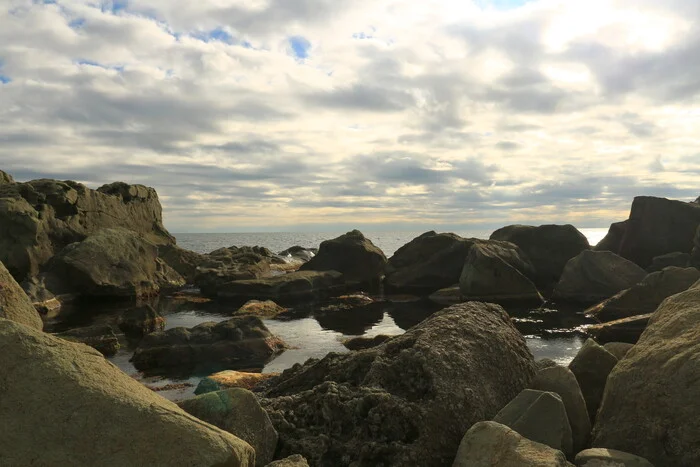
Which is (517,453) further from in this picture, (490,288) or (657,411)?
(490,288)

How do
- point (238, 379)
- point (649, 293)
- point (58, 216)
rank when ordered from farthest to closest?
point (58, 216)
point (649, 293)
point (238, 379)

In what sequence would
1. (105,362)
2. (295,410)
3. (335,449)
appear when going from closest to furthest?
(105,362) < (335,449) < (295,410)

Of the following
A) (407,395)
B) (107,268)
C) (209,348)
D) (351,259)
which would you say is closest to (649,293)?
(209,348)

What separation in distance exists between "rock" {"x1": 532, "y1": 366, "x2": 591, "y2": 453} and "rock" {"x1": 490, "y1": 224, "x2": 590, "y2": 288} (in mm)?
37208

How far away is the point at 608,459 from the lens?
5.82 meters

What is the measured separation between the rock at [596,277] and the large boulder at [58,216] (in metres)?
34.9

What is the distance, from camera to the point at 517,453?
17.8ft

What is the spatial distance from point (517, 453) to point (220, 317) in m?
26.2

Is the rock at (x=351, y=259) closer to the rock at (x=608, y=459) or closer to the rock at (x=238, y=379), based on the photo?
the rock at (x=238, y=379)

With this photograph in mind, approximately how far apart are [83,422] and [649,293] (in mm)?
28797

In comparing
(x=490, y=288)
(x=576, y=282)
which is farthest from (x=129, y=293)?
(x=576, y=282)

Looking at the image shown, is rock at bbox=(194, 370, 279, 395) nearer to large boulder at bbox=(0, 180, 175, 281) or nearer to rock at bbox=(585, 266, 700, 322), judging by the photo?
rock at bbox=(585, 266, 700, 322)

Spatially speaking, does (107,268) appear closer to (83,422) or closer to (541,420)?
(83,422)

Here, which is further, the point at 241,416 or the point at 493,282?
the point at 493,282
